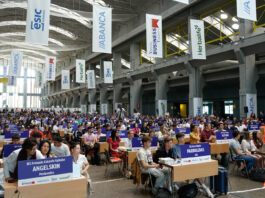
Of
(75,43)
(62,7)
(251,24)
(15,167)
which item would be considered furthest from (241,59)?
(75,43)

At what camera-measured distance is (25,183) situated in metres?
3.37

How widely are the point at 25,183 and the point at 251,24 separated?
17.4 metres

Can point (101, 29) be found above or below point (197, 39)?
below

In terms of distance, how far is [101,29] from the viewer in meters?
11.5

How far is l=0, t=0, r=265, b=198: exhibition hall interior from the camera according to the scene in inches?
179

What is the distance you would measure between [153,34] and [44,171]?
12184 millimetres

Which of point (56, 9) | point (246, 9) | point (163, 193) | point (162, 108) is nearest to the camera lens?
point (163, 193)

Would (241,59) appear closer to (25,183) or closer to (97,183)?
(97,183)

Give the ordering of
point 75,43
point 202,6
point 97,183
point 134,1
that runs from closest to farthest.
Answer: point 97,183 < point 202,6 < point 134,1 < point 75,43

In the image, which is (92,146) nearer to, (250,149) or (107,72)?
(250,149)

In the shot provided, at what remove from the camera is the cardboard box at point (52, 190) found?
3301 mm

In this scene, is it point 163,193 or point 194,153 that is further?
point 194,153

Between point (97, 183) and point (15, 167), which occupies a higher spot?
point (15, 167)

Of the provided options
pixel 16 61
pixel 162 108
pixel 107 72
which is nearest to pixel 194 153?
pixel 107 72
